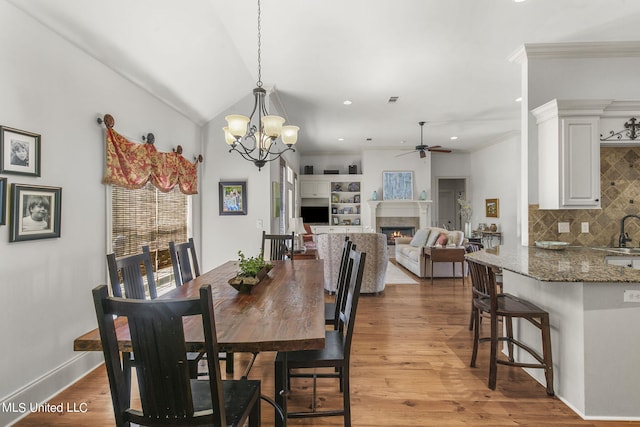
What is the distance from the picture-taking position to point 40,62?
2.15 metres

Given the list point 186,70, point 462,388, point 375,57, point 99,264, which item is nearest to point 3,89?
point 99,264

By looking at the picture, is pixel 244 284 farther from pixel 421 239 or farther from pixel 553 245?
pixel 421 239

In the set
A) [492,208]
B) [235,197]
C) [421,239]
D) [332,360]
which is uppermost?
[235,197]

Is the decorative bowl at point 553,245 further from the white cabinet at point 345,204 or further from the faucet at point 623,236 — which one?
the white cabinet at point 345,204

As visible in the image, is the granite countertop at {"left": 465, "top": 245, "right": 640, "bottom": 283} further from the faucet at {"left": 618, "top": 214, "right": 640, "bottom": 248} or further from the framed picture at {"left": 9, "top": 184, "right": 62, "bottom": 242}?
the framed picture at {"left": 9, "top": 184, "right": 62, "bottom": 242}

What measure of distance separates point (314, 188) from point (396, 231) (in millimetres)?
2651

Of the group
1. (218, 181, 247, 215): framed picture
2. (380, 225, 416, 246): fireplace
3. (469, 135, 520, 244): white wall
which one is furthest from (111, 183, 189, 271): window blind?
(469, 135, 520, 244): white wall

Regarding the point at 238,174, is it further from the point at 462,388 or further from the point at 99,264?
the point at 462,388

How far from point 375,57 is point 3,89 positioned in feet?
10.6

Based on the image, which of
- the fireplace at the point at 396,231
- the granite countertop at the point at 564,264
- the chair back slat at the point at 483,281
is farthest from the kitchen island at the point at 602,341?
the fireplace at the point at 396,231

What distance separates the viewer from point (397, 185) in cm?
877

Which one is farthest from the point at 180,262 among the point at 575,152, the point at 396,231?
the point at 396,231

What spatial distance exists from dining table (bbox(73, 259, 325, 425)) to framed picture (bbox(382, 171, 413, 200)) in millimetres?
6713

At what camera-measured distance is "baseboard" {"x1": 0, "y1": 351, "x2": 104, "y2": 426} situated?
1.93 metres
